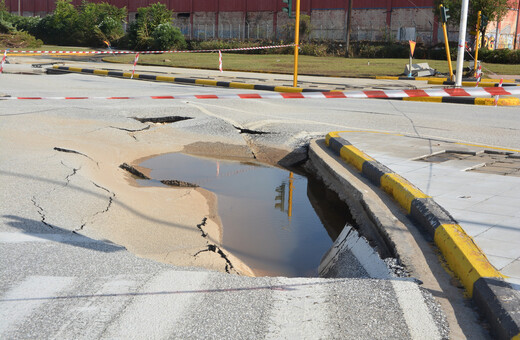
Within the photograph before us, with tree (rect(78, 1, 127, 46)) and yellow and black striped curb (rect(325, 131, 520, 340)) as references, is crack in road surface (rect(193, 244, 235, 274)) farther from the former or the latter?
tree (rect(78, 1, 127, 46))

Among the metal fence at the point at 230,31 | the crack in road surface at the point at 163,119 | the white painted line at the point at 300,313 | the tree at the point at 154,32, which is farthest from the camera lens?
the metal fence at the point at 230,31

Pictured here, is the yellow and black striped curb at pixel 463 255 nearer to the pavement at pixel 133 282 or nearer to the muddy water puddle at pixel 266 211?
the pavement at pixel 133 282

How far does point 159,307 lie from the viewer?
142 inches

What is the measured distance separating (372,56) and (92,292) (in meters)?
35.5

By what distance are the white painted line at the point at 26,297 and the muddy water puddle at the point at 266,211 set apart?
2.12m

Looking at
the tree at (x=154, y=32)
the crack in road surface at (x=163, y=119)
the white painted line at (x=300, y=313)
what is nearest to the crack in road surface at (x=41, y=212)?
the white painted line at (x=300, y=313)

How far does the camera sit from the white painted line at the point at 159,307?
10.9 ft

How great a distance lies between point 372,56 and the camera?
37594mm

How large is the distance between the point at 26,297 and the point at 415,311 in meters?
2.29

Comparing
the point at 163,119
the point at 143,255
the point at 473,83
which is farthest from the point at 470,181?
the point at 473,83

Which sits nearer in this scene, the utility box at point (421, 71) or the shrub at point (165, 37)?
the utility box at point (421, 71)

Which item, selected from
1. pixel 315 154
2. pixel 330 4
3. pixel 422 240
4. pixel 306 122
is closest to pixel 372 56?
pixel 330 4

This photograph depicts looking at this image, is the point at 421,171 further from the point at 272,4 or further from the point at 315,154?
the point at 272,4

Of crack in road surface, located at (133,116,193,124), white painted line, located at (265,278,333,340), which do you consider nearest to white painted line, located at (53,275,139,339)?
white painted line, located at (265,278,333,340)
